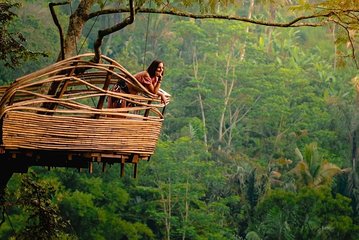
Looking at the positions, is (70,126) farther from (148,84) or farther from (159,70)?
(159,70)

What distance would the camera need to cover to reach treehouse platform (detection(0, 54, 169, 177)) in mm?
4160

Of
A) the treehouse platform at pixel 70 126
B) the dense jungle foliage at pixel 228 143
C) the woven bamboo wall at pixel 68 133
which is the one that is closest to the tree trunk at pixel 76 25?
the treehouse platform at pixel 70 126

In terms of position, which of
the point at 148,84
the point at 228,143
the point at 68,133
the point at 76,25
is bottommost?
the point at 228,143

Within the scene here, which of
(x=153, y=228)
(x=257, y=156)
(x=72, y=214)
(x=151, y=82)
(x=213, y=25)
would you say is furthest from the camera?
(x=213, y=25)

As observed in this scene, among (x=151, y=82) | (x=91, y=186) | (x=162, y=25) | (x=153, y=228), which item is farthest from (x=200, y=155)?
(x=151, y=82)

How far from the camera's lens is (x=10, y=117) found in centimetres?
414

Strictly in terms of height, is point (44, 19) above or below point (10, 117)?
below

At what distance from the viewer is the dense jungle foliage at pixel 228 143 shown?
2136 centimetres

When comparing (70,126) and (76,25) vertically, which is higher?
(76,25)

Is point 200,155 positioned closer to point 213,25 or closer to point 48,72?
point 213,25

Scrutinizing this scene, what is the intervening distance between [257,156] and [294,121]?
1.65 meters

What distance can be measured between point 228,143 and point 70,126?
24385 millimetres

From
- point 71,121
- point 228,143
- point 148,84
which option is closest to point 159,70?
point 148,84

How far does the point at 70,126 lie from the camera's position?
4.24 metres
